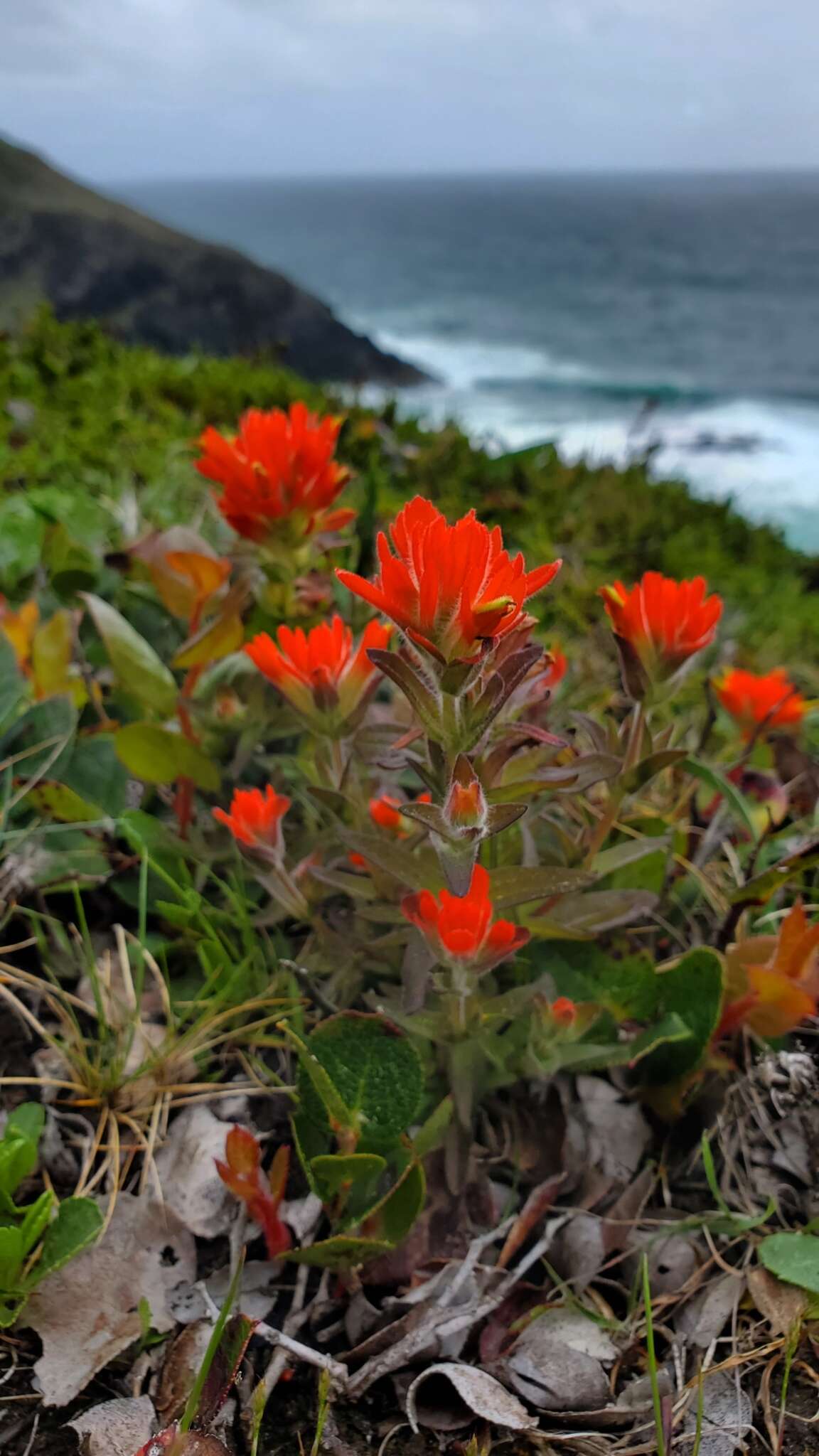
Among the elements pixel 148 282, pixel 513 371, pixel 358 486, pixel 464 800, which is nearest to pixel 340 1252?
pixel 464 800

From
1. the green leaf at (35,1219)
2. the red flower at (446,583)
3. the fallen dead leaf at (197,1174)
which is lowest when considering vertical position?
the fallen dead leaf at (197,1174)

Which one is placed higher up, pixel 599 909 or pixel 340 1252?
pixel 599 909

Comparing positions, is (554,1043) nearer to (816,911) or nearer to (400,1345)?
Result: (400,1345)

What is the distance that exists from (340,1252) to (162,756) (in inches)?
30.2

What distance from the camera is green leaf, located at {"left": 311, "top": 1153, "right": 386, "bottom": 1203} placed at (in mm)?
1040

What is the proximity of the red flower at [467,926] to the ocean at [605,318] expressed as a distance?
5.91 ft

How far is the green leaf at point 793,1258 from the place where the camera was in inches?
42.2

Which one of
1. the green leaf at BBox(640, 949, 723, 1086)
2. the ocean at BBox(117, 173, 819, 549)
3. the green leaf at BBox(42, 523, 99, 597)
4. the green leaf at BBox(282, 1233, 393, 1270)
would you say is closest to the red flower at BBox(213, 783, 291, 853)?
the green leaf at BBox(282, 1233, 393, 1270)

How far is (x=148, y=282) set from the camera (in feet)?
50.6

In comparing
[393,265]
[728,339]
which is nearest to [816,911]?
[728,339]

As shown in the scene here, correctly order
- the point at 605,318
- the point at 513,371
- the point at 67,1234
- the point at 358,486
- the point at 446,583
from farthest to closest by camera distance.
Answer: the point at 605,318 → the point at 513,371 → the point at 358,486 → the point at 67,1234 → the point at 446,583

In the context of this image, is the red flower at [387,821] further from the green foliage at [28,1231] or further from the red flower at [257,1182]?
the green foliage at [28,1231]

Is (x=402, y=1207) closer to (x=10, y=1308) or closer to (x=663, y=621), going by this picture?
(x=10, y=1308)

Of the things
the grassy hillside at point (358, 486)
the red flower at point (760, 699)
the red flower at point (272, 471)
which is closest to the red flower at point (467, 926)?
the red flower at point (272, 471)
